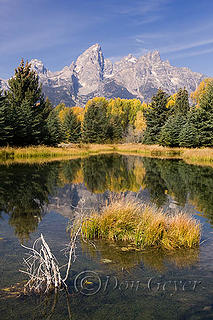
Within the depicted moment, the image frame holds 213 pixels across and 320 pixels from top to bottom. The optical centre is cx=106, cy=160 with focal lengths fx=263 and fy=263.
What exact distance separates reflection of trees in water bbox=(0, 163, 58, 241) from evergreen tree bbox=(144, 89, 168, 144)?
48.1m

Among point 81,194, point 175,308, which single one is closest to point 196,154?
point 81,194

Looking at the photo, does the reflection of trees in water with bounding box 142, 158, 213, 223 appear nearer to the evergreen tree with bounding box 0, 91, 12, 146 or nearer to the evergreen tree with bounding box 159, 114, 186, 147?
the evergreen tree with bounding box 0, 91, 12, 146

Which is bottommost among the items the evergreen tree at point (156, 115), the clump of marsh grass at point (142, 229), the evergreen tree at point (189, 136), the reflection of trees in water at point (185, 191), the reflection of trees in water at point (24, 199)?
the reflection of trees in water at point (185, 191)

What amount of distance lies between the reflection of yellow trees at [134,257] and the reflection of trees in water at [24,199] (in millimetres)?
2060

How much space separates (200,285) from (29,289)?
9.38ft

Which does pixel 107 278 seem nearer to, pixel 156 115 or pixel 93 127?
pixel 156 115

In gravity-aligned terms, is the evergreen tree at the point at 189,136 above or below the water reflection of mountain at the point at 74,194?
above

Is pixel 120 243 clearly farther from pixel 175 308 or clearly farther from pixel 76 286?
pixel 175 308

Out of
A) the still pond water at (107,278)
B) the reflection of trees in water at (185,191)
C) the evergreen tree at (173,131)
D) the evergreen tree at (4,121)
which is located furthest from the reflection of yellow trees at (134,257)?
the evergreen tree at (173,131)

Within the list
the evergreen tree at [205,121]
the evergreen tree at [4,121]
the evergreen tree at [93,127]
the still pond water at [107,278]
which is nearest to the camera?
A: the still pond water at [107,278]

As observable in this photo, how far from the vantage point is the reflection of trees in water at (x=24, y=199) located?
7.74 m

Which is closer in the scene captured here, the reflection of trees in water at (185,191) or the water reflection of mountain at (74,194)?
the water reflection of mountain at (74,194)

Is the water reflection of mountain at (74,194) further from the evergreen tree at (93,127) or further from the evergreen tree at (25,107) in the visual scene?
the evergreen tree at (93,127)

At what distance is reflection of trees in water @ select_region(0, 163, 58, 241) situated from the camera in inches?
305
